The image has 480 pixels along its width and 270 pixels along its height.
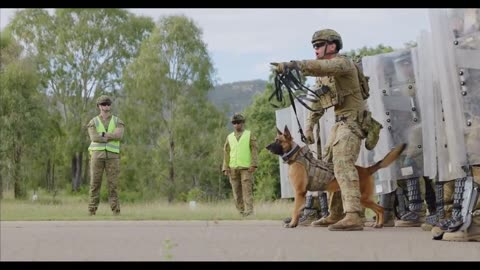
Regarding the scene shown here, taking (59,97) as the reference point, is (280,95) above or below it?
below

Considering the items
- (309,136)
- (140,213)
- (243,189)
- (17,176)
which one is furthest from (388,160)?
(17,176)

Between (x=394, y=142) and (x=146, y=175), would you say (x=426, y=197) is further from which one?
(x=146, y=175)

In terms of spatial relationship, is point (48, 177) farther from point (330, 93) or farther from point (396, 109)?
point (330, 93)

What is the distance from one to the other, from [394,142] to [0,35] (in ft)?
107

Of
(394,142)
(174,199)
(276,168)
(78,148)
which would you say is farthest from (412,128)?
(78,148)

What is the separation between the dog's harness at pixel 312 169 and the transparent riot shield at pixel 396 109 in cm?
94

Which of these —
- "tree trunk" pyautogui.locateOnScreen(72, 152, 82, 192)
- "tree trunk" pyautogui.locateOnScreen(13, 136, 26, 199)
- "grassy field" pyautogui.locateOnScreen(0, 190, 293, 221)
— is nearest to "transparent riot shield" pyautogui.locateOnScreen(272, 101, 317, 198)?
"grassy field" pyautogui.locateOnScreen(0, 190, 293, 221)

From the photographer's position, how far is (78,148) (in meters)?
46.4

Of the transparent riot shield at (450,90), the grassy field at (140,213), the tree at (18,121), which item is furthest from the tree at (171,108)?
the transparent riot shield at (450,90)

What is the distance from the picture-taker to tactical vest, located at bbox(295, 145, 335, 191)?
692 cm

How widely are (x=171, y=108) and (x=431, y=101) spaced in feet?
112

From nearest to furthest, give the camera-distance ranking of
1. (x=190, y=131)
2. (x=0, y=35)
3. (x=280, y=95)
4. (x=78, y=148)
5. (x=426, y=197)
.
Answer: (x=280, y=95), (x=426, y=197), (x=0, y=35), (x=190, y=131), (x=78, y=148)

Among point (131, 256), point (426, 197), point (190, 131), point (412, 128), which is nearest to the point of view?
point (131, 256)

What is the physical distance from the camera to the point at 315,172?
6.93 metres
